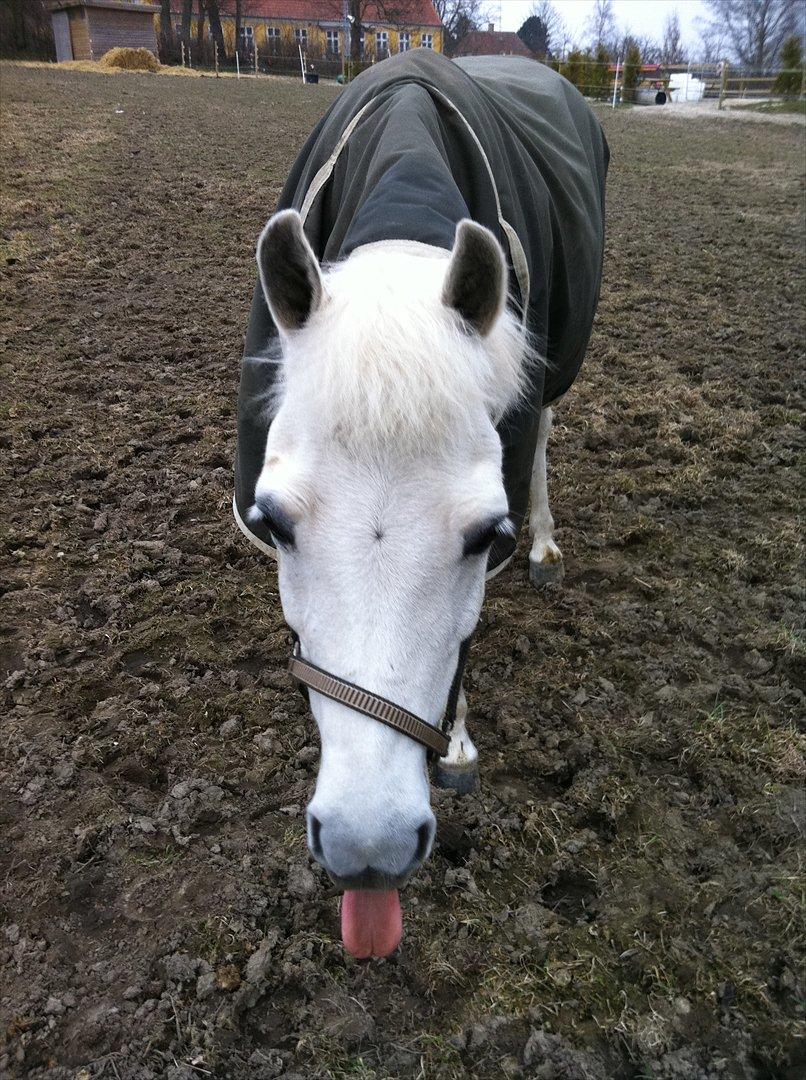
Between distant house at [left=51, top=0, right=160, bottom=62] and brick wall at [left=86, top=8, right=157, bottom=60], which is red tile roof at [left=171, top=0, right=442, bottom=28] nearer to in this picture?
brick wall at [left=86, top=8, right=157, bottom=60]

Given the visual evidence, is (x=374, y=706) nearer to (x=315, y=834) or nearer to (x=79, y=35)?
(x=315, y=834)

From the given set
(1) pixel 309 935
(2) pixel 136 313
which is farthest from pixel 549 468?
(2) pixel 136 313

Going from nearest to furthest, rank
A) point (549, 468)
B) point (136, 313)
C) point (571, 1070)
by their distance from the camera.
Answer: point (571, 1070) < point (549, 468) < point (136, 313)

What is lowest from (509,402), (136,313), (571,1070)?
(571,1070)

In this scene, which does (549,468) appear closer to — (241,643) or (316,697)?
(241,643)

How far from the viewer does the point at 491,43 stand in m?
52.5

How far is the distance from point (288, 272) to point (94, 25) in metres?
36.5

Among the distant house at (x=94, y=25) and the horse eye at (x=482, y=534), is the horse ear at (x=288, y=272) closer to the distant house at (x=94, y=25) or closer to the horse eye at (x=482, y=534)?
Result: the horse eye at (x=482, y=534)

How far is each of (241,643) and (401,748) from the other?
1.68m

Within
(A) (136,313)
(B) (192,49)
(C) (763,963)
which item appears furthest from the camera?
(B) (192,49)

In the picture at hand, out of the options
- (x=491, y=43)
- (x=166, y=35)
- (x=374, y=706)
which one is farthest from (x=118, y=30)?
(x=374, y=706)

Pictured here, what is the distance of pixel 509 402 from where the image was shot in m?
1.67

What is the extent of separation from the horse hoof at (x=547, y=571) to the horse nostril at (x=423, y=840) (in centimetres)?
207

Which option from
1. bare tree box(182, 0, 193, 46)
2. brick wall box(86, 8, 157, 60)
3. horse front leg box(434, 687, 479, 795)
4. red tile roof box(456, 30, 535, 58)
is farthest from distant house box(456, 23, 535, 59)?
horse front leg box(434, 687, 479, 795)
